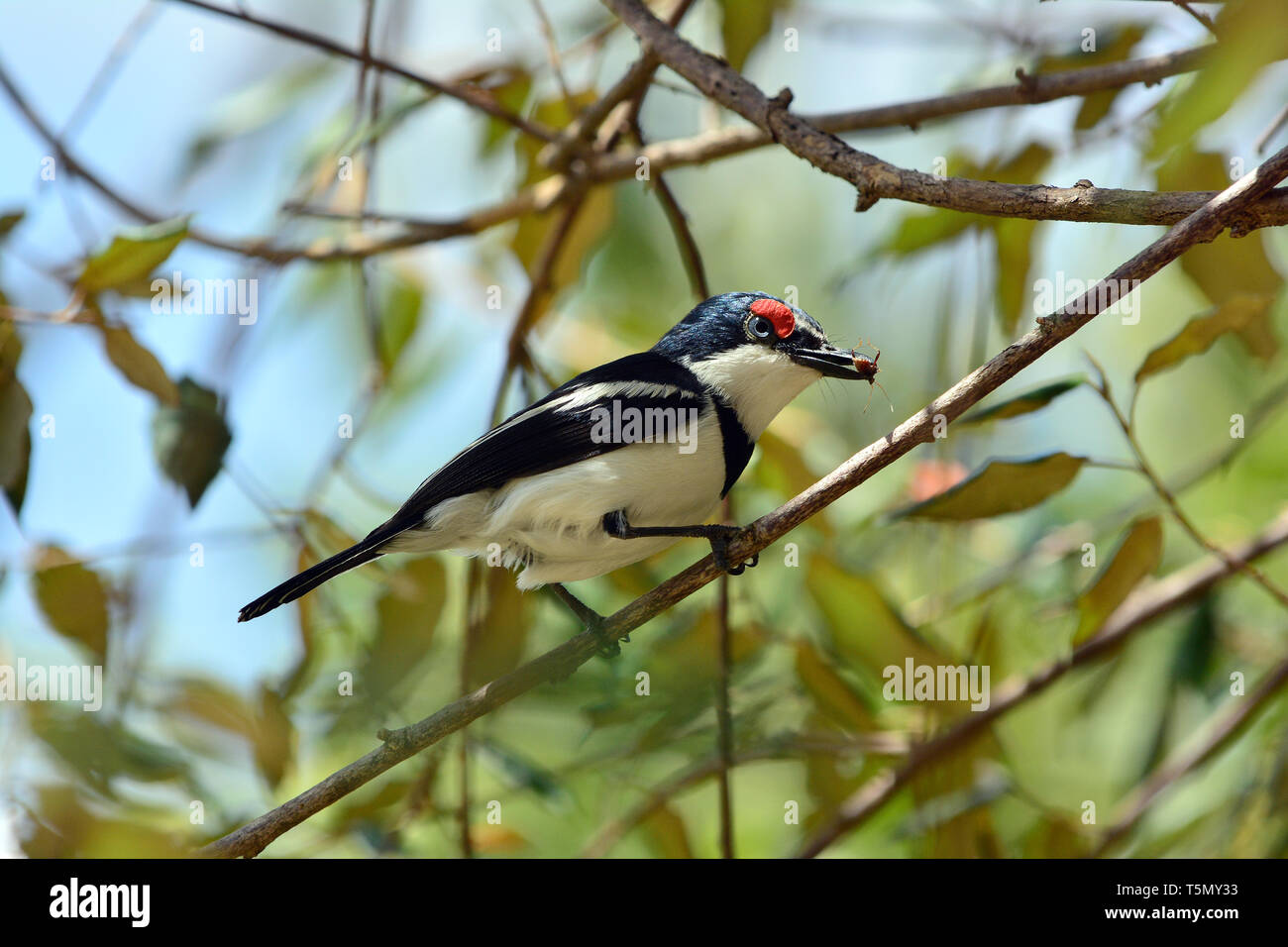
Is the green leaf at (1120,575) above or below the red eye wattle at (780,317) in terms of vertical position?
below

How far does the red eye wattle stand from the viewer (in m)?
2.68

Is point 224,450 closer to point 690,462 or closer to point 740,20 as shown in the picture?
point 690,462

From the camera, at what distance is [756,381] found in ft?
8.91

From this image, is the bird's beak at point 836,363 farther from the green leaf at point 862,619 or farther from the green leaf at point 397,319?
the green leaf at point 397,319

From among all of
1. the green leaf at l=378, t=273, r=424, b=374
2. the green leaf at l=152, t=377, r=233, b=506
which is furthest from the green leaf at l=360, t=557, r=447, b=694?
the green leaf at l=378, t=273, r=424, b=374

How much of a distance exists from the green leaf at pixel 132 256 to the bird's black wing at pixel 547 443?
798 millimetres

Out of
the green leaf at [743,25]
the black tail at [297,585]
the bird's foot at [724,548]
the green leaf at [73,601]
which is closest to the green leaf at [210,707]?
the green leaf at [73,601]

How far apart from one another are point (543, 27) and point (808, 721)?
2176 millimetres

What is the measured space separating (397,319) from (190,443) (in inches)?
64.0

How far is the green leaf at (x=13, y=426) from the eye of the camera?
2.45m

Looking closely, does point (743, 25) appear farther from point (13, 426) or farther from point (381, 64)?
point (13, 426)

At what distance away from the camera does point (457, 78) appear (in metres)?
3.53

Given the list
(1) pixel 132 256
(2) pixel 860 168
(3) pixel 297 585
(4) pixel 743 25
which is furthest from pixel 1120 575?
(1) pixel 132 256

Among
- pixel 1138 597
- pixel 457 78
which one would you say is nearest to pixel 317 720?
pixel 457 78
